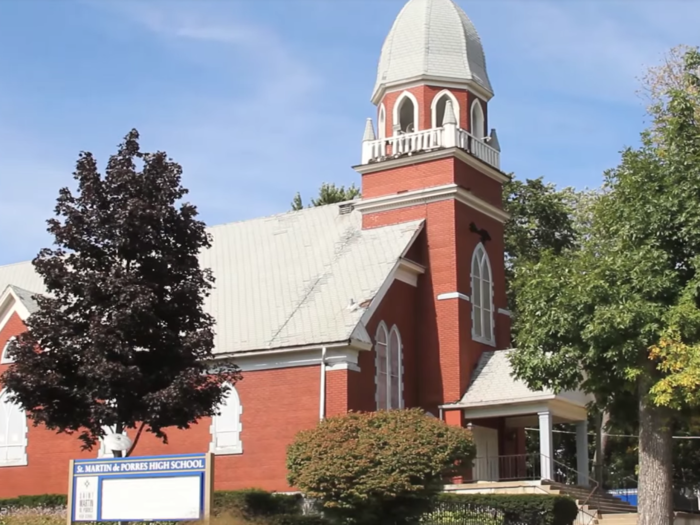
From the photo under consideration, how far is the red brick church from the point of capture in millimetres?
32312

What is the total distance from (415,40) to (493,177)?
18.2 feet

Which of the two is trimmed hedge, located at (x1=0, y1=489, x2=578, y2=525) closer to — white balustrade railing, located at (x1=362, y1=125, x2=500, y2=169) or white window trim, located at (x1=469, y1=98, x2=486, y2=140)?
white balustrade railing, located at (x1=362, y1=125, x2=500, y2=169)

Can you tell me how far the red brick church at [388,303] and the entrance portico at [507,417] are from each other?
2.6 inches

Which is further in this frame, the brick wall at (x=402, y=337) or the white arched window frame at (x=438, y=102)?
the white arched window frame at (x=438, y=102)

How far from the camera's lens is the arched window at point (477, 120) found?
38.1 m

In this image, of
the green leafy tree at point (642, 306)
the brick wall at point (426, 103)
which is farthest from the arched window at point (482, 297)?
the green leafy tree at point (642, 306)

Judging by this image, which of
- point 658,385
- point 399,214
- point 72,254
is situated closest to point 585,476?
point 399,214

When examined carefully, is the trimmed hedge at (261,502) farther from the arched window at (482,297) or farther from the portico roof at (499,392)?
the arched window at (482,297)

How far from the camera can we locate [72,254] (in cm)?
2336

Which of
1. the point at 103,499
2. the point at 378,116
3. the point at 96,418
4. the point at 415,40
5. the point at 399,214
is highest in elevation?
the point at 415,40

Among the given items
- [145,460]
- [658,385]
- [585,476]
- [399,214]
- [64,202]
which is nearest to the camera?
[145,460]

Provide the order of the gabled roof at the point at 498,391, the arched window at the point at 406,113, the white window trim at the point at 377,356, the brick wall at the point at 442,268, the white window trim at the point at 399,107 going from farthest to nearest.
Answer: the arched window at the point at 406,113 < the white window trim at the point at 399,107 < the brick wall at the point at 442,268 < the white window trim at the point at 377,356 < the gabled roof at the point at 498,391

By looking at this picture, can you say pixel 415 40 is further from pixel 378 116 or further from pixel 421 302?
pixel 421 302

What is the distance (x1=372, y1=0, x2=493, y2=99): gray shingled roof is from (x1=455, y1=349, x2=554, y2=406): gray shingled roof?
9901 mm
